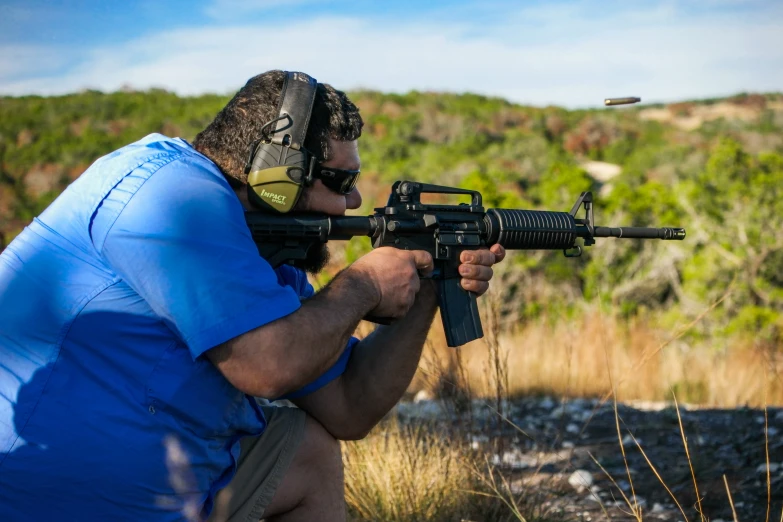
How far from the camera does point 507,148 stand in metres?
25.9

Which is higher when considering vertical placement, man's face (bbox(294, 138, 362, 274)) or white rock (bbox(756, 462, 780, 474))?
man's face (bbox(294, 138, 362, 274))

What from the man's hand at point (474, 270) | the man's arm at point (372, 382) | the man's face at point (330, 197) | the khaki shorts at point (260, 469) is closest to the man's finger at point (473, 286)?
the man's hand at point (474, 270)

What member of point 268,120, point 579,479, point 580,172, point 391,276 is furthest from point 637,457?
point 580,172

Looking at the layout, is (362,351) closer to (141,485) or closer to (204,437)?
(204,437)

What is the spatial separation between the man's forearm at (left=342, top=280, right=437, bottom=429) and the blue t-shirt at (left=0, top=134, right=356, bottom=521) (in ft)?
2.37

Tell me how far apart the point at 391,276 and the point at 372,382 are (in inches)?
18.4

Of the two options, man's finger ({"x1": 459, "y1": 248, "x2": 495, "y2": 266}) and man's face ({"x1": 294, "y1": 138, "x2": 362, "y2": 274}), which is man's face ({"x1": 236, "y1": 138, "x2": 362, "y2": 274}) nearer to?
man's face ({"x1": 294, "y1": 138, "x2": 362, "y2": 274})

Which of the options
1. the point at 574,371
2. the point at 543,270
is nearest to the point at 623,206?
the point at 543,270

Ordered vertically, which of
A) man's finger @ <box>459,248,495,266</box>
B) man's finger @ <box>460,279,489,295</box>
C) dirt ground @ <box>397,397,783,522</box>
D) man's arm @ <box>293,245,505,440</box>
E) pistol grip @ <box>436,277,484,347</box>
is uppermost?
man's finger @ <box>459,248,495,266</box>

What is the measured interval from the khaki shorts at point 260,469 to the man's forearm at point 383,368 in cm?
23

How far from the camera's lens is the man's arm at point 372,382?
287 cm

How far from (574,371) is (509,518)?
12.5 feet

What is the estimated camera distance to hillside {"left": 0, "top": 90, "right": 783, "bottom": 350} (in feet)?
28.1

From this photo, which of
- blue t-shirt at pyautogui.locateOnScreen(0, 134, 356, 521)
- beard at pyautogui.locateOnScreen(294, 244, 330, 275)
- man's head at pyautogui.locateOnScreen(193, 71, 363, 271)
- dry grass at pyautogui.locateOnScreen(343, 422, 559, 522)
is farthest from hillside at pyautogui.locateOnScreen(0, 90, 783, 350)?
blue t-shirt at pyautogui.locateOnScreen(0, 134, 356, 521)
